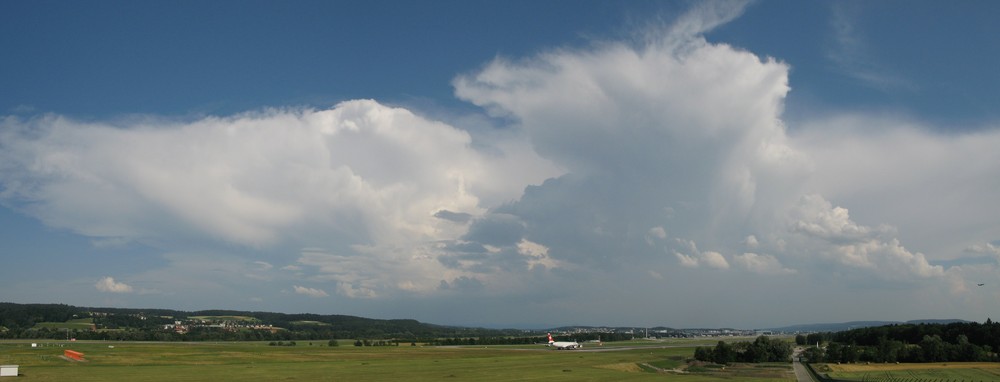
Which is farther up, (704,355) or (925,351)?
(925,351)

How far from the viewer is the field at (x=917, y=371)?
79500mm

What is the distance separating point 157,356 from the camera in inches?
4353

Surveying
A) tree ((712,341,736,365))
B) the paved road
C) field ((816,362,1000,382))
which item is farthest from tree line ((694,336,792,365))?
field ((816,362,1000,382))

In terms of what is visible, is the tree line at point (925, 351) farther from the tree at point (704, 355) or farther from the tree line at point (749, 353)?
the tree at point (704, 355)

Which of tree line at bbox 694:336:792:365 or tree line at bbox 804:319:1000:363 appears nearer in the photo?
tree line at bbox 804:319:1000:363

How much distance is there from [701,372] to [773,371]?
10.1m

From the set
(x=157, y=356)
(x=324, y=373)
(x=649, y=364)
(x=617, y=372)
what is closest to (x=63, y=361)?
(x=157, y=356)

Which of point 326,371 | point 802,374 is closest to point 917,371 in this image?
point 802,374

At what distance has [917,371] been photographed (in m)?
89.9

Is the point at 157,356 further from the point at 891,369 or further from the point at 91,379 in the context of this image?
the point at 891,369

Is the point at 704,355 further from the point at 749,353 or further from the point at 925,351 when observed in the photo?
the point at 925,351

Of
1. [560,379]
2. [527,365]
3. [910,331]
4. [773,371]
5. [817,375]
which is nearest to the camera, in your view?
[560,379]

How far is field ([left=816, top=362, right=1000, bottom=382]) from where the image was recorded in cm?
7950

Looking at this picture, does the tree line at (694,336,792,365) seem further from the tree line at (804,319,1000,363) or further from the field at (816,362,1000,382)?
the field at (816,362,1000,382)
